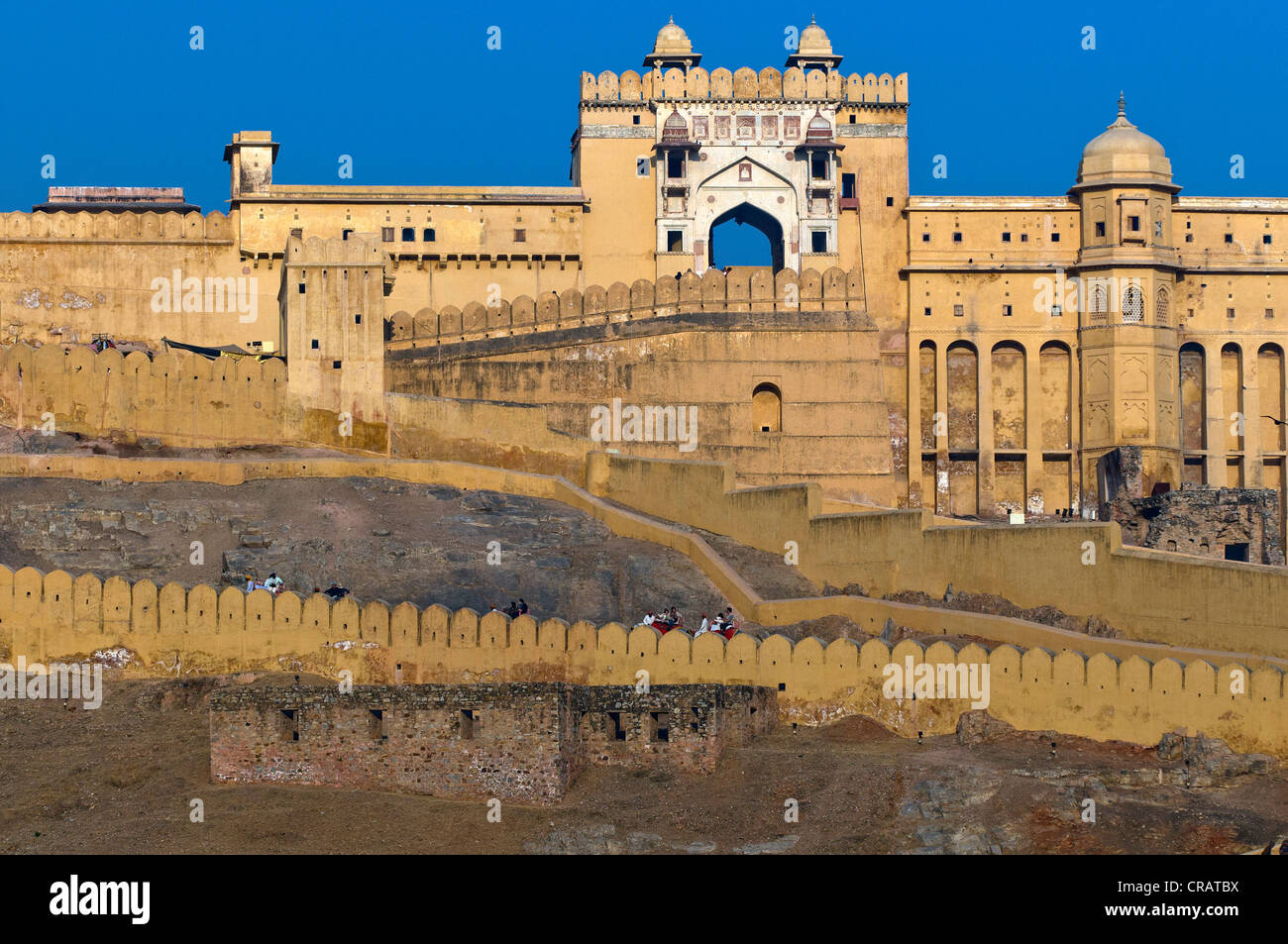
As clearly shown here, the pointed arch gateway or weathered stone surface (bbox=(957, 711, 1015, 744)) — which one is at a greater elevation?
the pointed arch gateway

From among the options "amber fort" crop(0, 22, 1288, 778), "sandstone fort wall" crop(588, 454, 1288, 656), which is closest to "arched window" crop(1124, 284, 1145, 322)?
"amber fort" crop(0, 22, 1288, 778)

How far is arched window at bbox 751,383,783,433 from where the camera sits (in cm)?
5206

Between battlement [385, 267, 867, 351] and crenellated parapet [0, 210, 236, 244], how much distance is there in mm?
6276

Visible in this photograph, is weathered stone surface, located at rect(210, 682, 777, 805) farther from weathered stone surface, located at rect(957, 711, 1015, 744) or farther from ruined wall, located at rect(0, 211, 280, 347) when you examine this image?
ruined wall, located at rect(0, 211, 280, 347)

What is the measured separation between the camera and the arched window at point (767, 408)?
52.1 m

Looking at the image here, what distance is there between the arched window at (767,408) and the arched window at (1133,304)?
977 centimetres

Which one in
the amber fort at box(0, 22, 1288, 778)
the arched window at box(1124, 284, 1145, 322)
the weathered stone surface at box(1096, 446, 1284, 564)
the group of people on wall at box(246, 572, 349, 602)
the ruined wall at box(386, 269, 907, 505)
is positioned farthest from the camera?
the arched window at box(1124, 284, 1145, 322)

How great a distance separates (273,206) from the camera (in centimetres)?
5666

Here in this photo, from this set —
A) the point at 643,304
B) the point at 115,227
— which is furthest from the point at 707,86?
the point at 115,227

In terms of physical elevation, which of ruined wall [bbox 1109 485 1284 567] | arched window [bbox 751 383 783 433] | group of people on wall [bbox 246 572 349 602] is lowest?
group of people on wall [bbox 246 572 349 602]

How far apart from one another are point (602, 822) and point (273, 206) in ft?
96.7

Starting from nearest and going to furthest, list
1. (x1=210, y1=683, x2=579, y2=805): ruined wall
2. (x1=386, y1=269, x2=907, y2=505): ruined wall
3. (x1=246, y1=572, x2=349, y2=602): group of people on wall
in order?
1. (x1=210, y1=683, x2=579, y2=805): ruined wall
2. (x1=246, y1=572, x2=349, y2=602): group of people on wall
3. (x1=386, y1=269, x2=907, y2=505): ruined wall

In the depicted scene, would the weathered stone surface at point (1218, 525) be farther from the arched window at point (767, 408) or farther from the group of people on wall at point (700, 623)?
the group of people on wall at point (700, 623)

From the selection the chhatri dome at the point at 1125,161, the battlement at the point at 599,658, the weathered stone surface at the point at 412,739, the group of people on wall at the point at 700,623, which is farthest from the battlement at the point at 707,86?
the weathered stone surface at the point at 412,739
